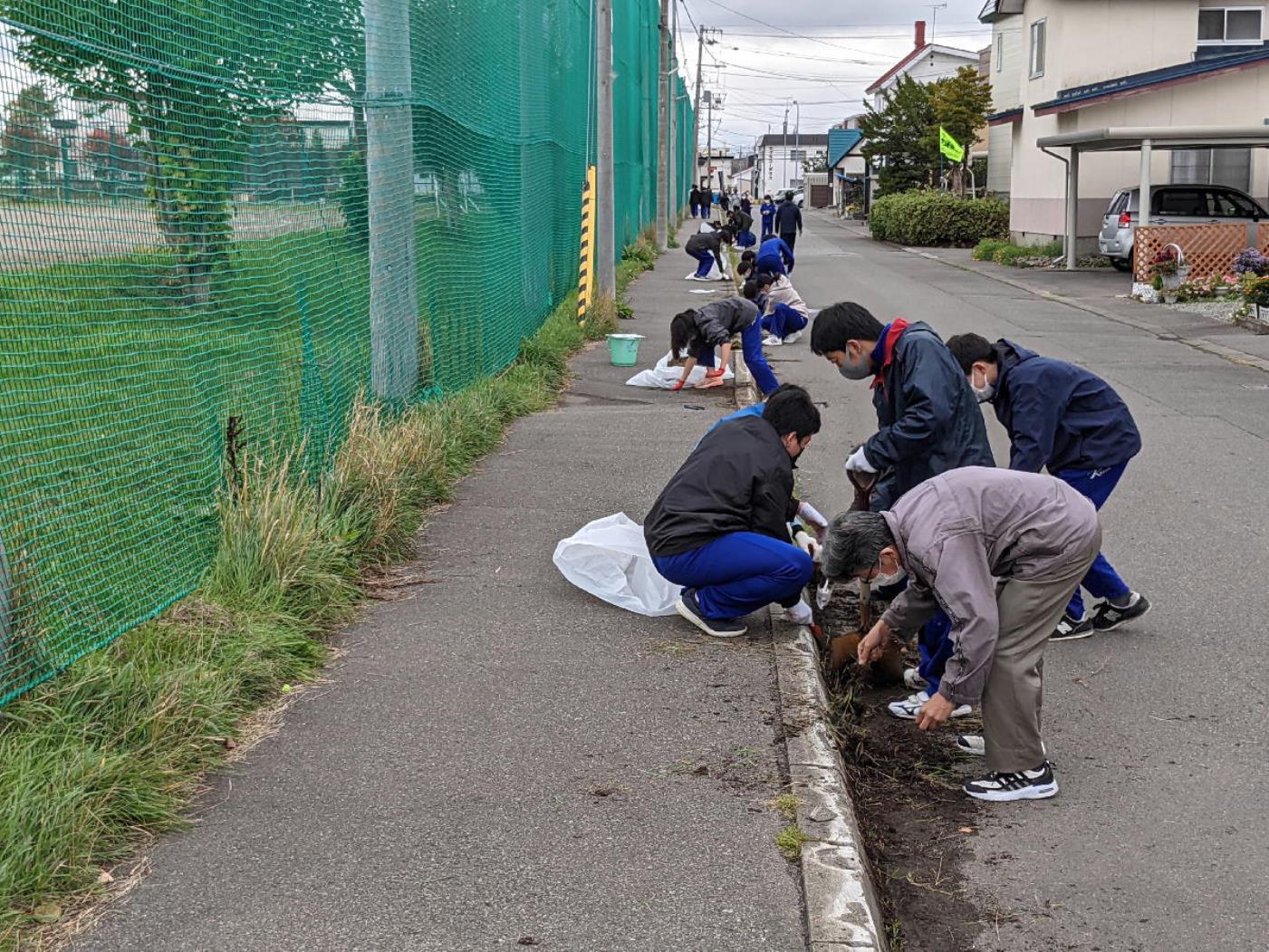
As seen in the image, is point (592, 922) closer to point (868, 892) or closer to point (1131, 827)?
point (868, 892)

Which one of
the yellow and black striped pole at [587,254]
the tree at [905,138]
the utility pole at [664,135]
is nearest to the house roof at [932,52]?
the tree at [905,138]

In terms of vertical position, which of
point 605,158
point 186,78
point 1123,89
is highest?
point 1123,89

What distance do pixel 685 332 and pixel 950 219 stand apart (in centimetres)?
2867

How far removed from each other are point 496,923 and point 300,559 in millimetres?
2654

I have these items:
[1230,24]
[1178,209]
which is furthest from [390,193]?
[1230,24]

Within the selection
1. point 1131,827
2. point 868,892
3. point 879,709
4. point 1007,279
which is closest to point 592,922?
point 868,892

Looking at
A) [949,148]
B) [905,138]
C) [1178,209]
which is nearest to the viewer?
[1178,209]

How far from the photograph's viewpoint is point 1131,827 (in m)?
4.36

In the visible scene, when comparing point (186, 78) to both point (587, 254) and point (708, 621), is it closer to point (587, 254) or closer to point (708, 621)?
point (708, 621)

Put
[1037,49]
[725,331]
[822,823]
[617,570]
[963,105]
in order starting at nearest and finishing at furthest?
[822,823], [617,570], [725,331], [1037,49], [963,105]

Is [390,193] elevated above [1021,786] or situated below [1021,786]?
above

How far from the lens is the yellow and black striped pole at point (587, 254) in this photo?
17.1 m

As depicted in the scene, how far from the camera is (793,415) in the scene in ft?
18.7

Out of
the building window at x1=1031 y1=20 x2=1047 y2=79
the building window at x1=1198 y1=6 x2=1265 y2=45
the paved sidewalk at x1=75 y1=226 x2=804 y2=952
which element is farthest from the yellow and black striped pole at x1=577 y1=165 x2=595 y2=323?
the building window at x1=1198 y1=6 x2=1265 y2=45
